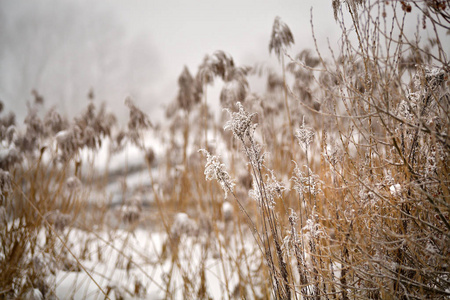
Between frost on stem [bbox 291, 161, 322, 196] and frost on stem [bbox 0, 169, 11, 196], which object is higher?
frost on stem [bbox 0, 169, 11, 196]

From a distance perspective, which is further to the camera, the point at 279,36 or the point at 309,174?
the point at 279,36

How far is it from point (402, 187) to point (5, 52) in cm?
342

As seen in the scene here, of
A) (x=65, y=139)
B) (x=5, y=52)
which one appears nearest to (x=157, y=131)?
(x=5, y=52)

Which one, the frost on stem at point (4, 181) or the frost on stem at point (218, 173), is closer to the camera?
the frost on stem at point (218, 173)

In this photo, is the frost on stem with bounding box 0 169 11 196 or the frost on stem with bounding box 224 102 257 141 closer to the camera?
the frost on stem with bounding box 224 102 257 141

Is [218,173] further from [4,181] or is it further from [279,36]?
[4,181]

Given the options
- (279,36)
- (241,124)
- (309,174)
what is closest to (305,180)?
(309,174)

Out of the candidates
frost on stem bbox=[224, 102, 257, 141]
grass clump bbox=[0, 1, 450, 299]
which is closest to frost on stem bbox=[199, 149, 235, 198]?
grass clump bbox=[0, 1, 450, 299]

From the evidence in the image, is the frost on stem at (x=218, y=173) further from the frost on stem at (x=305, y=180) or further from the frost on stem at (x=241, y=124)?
the frost on stem at (x=305, y=180)

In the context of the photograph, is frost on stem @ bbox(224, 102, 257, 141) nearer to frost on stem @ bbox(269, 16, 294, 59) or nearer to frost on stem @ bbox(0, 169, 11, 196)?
frost on stem @ bbox(269, 16, 294, 59)

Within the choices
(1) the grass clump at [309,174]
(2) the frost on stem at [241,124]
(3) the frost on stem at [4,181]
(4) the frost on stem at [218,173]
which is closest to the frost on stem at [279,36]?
(1) the grass clump at [309,174]

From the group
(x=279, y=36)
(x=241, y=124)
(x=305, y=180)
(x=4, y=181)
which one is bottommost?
(x=305, y=180)

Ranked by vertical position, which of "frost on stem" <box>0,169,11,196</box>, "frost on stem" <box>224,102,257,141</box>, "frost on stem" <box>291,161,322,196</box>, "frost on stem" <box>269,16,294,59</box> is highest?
"frost on stem" <box>269,16,294,59</box>

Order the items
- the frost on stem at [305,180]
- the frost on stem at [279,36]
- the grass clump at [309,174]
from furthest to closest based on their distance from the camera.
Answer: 1. the frost on stem at [279,36]
2. the frost on stem at [305,180]
3. the grass clump at [309,174]
